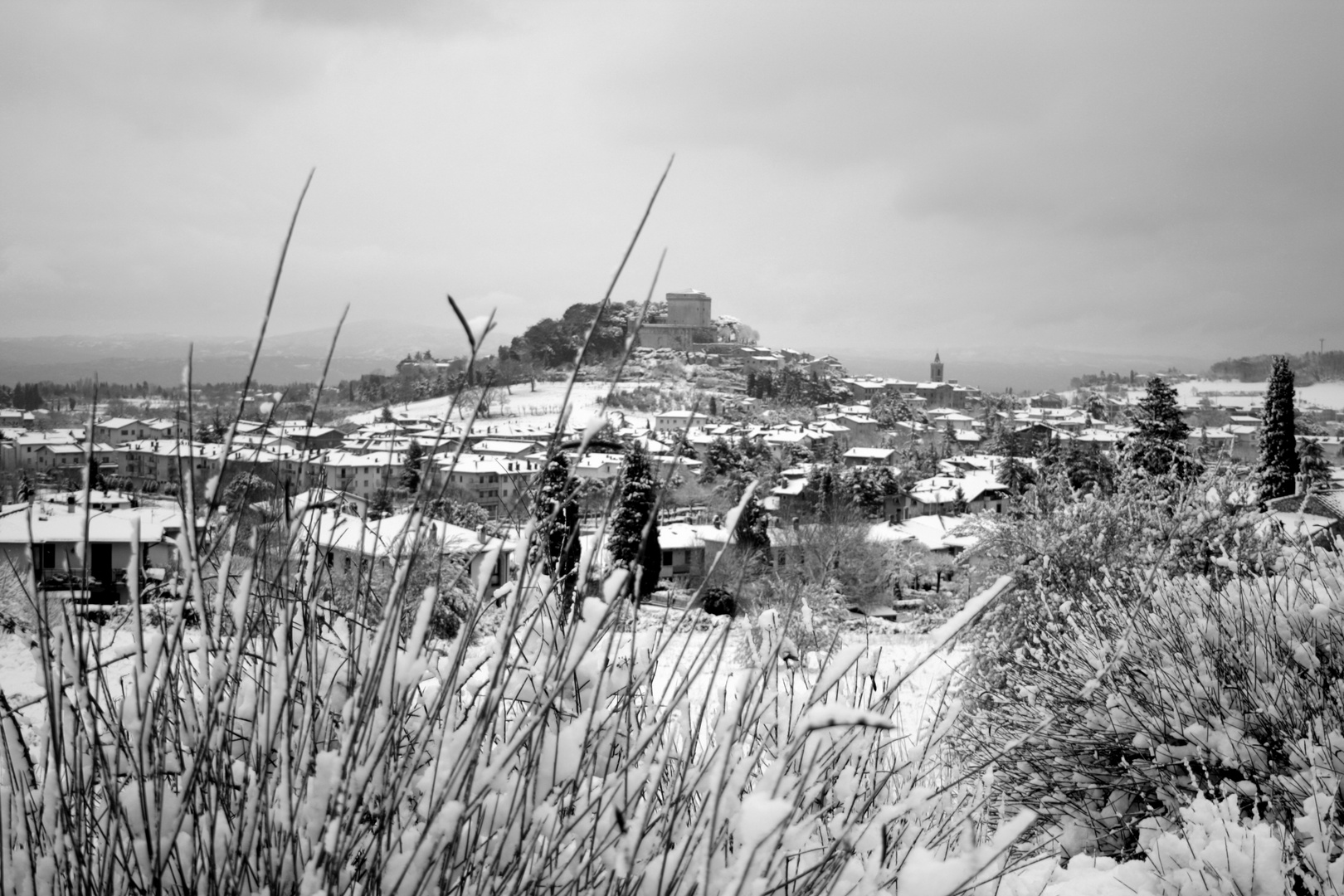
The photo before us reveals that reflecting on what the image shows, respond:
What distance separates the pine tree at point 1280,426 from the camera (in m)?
20.5

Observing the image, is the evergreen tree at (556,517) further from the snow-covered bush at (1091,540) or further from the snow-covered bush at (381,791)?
the snow-covered bush at (1091,540)

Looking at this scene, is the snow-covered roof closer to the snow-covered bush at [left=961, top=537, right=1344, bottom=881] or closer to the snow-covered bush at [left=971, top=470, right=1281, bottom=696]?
the snow-covered bush at [left=971, top=470, right=1281, bottom=696]

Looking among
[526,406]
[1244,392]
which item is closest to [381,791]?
[1244,392]

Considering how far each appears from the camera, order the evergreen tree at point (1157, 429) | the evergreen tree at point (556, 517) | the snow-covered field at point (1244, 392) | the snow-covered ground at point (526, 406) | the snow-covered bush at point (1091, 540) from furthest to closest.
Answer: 1. the snow-covered ground at point (526, 406)
2. the snow-covered field at point (1244, 392)
3. the evergreen tree at point (1157, 429)
4. the snow-covered bush at point (1091, 540)
5. the evergreen tree at point (556, 517)

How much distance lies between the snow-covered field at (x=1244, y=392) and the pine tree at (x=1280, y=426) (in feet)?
57.1

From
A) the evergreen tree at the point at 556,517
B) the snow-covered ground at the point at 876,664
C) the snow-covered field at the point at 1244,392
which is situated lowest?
the snow-covered ground at the point at 876,664

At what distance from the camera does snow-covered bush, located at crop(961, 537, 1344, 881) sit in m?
2.99

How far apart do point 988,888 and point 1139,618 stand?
2795 millimetres

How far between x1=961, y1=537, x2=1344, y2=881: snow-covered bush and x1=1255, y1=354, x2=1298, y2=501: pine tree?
20541 mm

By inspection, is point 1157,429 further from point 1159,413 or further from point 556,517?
point 556,517

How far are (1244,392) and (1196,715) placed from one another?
200 feet

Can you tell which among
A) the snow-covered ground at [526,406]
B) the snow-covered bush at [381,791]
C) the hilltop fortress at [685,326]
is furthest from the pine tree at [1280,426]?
the hilltop fortress at [685,326]

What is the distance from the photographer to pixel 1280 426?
68.9ft

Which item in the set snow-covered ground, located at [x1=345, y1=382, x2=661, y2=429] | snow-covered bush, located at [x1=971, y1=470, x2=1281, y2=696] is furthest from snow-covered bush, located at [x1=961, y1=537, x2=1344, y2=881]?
snow-covered ground, located at [x1=345, y1=382, x2=661, y2=429]
